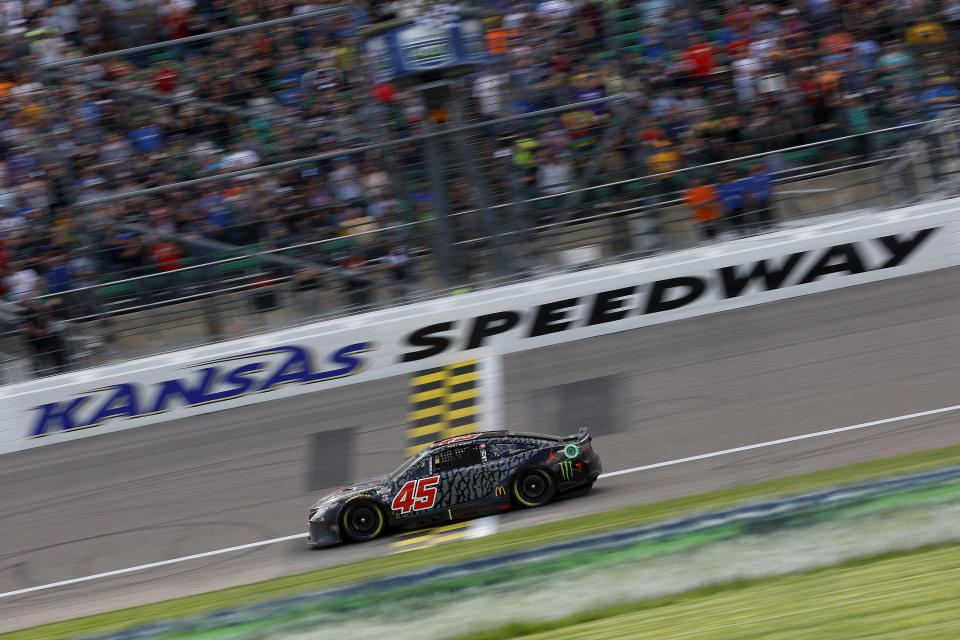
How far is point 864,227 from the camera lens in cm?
1413

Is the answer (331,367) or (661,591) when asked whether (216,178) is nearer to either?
(331,367)

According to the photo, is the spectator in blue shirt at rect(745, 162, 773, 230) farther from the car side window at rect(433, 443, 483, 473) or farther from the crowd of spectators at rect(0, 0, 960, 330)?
the car side window at rect(433, 443, 483, 473)

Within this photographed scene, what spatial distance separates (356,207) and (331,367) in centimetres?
202

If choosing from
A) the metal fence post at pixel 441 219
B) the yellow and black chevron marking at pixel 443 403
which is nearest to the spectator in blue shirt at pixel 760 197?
the metal fence post at pixel 441 219

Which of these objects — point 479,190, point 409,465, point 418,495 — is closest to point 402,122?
point 479,190

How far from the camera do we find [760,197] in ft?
46.5

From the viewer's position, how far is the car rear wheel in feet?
31.4

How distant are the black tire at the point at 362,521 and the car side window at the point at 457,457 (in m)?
0.63

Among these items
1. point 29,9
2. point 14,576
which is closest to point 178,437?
point 14,576

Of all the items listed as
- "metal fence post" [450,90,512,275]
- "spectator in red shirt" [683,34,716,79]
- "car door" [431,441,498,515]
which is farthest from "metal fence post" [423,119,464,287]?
"car door" [431,441,498,515]

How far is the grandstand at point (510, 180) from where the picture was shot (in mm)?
14102

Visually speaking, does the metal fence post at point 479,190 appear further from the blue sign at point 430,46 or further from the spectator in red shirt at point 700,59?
the spectator in red shirt at point 700,59

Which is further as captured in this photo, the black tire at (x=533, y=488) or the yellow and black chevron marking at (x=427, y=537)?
the black tire at (x=533, y=488)

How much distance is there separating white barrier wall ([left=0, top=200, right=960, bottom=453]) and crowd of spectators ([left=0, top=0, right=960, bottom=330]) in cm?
64
